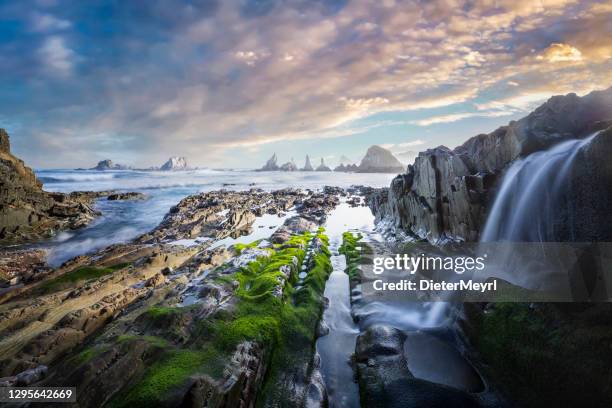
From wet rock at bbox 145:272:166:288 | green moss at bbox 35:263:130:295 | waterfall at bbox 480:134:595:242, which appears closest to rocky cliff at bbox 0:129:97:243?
green moss at bbox 35:263:130:295

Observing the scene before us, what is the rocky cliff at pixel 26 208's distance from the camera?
28.5 meters

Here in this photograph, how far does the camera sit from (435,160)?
23828 millimetres

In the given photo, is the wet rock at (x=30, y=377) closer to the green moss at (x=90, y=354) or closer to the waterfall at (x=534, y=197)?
the green moss at (x=90, y=354)

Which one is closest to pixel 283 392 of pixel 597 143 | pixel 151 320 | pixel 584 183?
pixel 151 320

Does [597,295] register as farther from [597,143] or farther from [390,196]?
[390,196]

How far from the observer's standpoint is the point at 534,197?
1315cm

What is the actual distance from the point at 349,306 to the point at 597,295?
886cm

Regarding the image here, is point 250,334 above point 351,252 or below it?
above

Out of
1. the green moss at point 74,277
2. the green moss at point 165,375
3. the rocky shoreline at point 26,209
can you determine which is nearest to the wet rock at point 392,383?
the green moss at point 165,375

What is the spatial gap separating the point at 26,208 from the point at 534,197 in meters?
43.1

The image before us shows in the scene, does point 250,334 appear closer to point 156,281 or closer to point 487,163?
point 156,281

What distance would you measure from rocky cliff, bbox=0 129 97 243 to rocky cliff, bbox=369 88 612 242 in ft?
120

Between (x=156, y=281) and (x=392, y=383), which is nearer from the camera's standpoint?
(x=392, y=383)

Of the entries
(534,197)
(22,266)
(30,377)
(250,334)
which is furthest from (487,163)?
(22,266)
